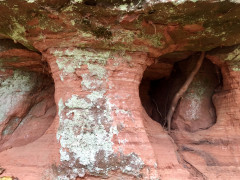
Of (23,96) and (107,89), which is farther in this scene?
(23,96)

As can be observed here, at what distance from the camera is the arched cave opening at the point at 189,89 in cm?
383

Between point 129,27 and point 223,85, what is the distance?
1896mm

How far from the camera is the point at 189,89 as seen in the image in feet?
13.1

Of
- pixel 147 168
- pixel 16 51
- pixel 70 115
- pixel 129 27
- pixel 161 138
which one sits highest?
pixel 129 27

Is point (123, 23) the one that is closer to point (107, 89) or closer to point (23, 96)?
point (107, 89)

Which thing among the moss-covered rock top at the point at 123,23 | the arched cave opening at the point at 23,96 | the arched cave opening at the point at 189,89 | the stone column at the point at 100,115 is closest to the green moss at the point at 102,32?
the moss-covered rock top at the point at 123,23

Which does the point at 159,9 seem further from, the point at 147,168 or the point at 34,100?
the point at 34,100

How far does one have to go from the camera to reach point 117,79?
9.36ft

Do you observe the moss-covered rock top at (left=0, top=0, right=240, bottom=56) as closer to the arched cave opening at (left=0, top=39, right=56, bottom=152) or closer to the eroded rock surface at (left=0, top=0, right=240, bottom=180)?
the eroded rock surface at (left=0, top=0, right=240, bottom=180)

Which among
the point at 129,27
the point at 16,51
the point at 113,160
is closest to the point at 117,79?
the point at 129,27

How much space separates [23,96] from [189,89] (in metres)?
2.52

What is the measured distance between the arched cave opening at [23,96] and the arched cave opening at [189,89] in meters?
1.67

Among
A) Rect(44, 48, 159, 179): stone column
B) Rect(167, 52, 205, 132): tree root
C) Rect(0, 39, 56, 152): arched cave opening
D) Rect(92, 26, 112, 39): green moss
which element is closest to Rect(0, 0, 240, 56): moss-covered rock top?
Rect(92, 26, 112, 39): green moss

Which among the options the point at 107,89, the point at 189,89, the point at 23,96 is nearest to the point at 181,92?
the point at 189,89
